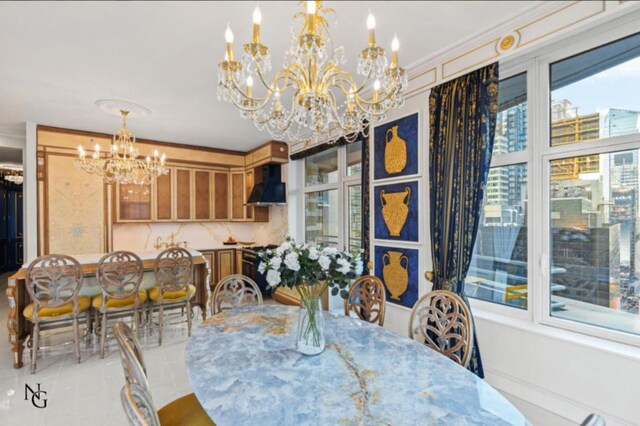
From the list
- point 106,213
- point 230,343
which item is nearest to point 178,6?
point 230,343

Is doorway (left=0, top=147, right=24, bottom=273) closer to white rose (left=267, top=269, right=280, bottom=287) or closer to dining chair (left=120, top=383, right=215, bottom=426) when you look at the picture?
dining chair (left=120, top=383, right=215, bottom=426)

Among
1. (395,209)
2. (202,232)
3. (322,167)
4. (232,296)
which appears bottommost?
(232,296)

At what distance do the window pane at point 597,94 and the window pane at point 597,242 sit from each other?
0.18 metres

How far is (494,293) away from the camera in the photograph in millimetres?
2547

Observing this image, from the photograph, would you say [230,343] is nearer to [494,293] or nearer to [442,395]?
[442,395]

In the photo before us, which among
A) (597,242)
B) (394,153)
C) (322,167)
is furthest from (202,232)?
(597,242)

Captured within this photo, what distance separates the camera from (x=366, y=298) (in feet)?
8.15

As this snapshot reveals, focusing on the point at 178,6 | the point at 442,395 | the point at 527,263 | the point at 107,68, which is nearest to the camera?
the point at 442,395

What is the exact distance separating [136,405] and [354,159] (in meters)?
3.62

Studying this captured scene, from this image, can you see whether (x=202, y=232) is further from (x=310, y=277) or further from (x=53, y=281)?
(x=310, y=277)

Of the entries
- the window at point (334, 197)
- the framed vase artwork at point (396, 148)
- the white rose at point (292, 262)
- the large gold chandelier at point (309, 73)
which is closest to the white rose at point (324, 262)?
the white rose at point (292, 262)

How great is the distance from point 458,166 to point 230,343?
205cm

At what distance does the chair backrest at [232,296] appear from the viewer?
2.53 metres

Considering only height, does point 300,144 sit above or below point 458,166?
above
